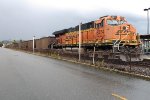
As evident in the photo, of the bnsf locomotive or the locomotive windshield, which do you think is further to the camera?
the locomotive windshield

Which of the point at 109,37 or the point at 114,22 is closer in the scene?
the point at 109,37

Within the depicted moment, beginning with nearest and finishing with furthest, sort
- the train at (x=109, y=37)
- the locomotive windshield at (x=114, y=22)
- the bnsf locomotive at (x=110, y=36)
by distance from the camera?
the train at (x=109, y=37) → the bnsf locomotive at (x=110, y=36) → the locomotive windshield at (x=114, y=22)

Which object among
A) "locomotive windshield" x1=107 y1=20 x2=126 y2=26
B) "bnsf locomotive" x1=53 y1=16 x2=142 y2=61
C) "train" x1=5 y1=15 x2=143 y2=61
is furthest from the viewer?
"locomotive windshield" x1=107 y1=20 x2=126 y2=26

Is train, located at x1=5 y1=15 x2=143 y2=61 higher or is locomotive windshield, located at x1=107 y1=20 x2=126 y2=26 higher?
locomotive windshield, located at x1=107 y1=20 x2=126 y2=26

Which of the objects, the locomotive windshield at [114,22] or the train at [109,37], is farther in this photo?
the locomotive windshield at [114,22]

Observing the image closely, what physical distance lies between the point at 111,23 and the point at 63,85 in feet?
50.8

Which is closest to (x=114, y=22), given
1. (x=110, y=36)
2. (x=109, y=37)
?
(x=110, y=36)

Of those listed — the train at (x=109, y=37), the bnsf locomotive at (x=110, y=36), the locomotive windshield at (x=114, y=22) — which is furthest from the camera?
the locomotive windshield at (x=114, y=22)

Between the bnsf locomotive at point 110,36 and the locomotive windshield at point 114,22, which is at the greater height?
the locomotive windshield at point 114,22

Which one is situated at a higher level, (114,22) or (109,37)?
(114,22)

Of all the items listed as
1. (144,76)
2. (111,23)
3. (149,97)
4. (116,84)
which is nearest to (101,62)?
(111,23)

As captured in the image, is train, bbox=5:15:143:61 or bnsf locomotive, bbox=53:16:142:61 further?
bnsf locomotive, bbox=53:16:142:61

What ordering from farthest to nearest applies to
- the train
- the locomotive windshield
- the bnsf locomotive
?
1. the locomotive windshield
2. the bnsf locomotive
3. the train

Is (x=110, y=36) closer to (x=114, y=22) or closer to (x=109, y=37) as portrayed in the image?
(x=109, y=37)
